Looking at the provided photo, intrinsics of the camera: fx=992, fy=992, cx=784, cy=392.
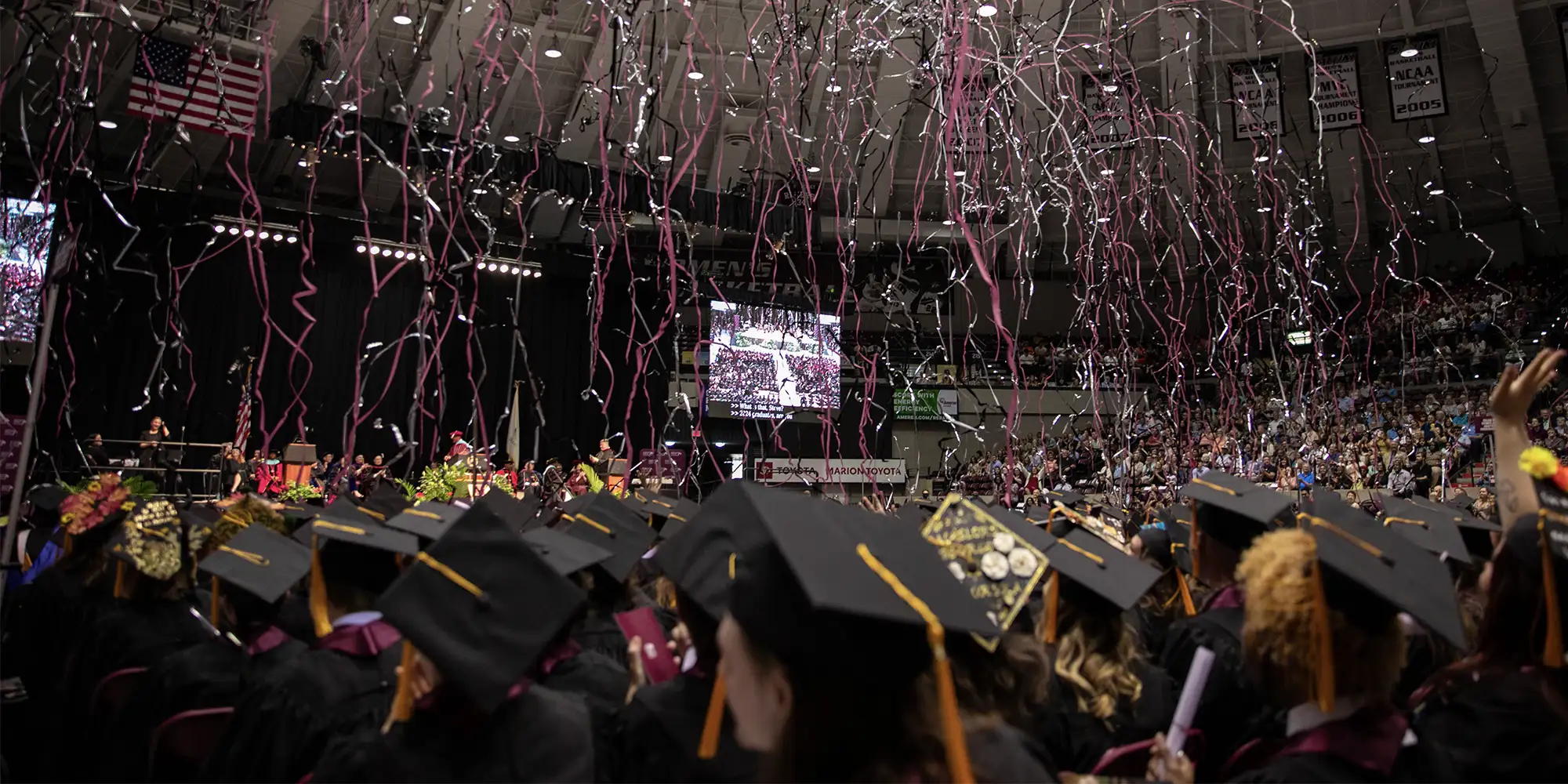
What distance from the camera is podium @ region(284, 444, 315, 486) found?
38.7 ft

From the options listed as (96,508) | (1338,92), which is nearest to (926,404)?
(1338,92)

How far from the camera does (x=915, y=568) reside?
1180mm

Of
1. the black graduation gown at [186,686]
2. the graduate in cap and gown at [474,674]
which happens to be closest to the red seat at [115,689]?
the black graduation gown at [186,686]

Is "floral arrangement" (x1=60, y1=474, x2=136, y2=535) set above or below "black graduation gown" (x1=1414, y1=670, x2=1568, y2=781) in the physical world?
above

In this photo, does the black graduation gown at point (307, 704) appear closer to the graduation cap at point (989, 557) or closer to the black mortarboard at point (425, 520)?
the black mortarboard at point (425, 520)

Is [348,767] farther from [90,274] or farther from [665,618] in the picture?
[90,274]

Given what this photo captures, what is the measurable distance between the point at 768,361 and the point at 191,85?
8501 mm

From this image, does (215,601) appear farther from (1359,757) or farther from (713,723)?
(1359,757)

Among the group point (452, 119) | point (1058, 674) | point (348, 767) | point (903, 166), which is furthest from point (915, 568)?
point (903, 166)

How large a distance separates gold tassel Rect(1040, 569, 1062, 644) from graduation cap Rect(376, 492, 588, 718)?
1.11 meters

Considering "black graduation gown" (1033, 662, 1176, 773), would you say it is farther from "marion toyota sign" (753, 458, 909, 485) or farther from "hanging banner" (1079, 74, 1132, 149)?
"marion toyota sign" (753, 458, 909, 485)

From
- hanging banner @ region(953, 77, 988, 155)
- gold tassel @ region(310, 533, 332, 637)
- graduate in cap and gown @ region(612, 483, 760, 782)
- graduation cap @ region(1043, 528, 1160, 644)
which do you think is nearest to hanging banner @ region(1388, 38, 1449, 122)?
hanging banner @ region(953, 77, 988, 155)

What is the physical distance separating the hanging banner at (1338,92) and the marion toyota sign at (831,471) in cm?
743

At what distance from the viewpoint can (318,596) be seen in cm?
233
